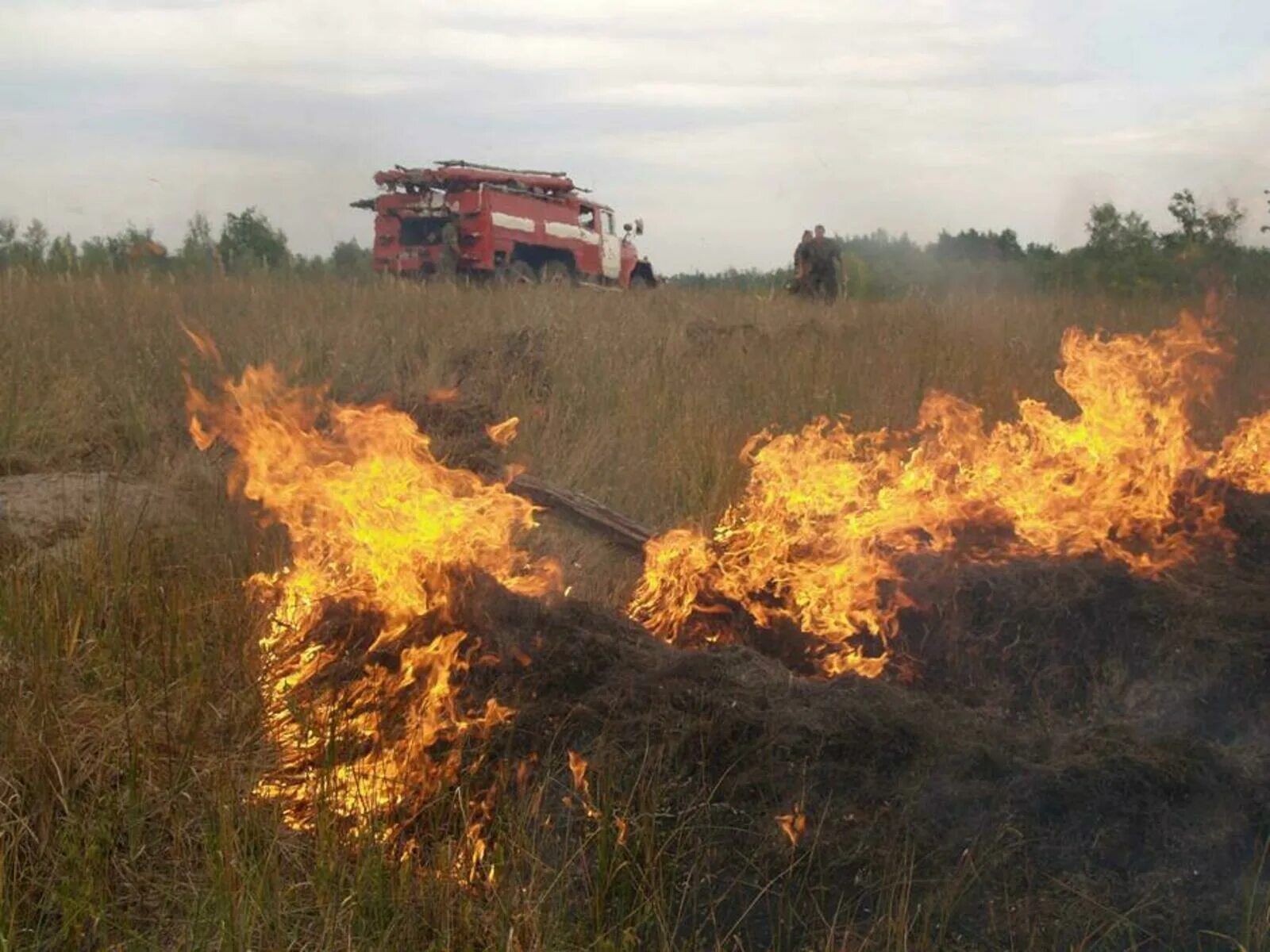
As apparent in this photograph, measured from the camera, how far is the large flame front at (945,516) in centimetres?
407

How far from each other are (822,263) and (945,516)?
1210cm

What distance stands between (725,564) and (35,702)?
225 cm

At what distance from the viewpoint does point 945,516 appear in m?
4.29

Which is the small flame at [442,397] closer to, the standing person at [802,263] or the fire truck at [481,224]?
the standing person at [802,263]

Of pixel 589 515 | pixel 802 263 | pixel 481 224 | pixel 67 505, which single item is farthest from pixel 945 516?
pixel 481 224

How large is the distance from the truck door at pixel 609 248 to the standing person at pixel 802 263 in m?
6.85

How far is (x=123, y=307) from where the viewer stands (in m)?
8.33

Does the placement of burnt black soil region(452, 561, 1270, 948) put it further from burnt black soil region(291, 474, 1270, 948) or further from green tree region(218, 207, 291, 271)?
green tree region(218, 207, 291, 271)

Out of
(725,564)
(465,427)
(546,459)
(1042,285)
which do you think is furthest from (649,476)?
(1042,285)

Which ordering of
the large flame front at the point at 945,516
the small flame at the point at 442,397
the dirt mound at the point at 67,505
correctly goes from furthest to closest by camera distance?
the small flame at the point at 442,397
the dirt mound at the point at 67,505
the large flame front at the point at 945,516

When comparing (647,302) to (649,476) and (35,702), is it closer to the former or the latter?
(649,476)

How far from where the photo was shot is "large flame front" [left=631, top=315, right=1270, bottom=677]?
407cm

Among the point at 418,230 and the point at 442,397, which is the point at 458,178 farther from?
the point at 442,397

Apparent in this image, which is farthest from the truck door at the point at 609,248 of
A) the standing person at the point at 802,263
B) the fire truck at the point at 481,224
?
the standing person at the point at 802,263
